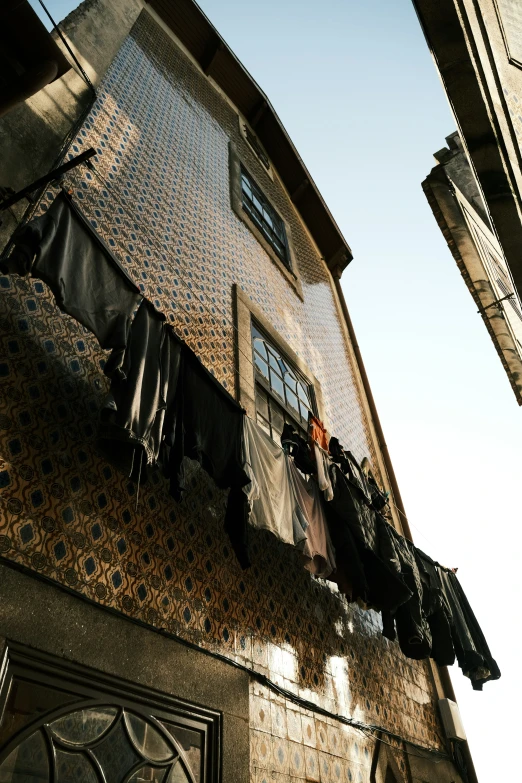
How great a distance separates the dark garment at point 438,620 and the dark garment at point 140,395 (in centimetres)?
362

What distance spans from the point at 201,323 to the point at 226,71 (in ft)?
25.3

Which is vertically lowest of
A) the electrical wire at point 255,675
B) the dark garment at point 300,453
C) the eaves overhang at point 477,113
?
the electrical wire at point 255,675

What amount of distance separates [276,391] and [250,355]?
615 mm

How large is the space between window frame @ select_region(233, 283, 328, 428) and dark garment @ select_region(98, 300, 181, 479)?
72.0 inches

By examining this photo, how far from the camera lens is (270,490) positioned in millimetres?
3879

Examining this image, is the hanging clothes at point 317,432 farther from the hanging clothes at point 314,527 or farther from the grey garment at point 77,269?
the grey garment at point 77,269

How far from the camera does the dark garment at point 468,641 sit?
5.60m

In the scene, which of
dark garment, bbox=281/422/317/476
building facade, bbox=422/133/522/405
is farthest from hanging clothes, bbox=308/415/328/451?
building facade, bbox=422/133/522/405

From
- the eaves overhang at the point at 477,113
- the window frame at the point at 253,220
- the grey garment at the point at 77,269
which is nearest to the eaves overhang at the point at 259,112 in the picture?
the window frame at the point at 253,220

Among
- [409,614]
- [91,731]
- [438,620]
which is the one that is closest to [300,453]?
[409,614]

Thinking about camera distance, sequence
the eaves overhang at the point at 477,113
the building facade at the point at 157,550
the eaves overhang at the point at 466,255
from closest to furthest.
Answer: the building facade at the point at 157,550
the eaves overhang at the point at 477,113
the eaves overhang at the point at 466,255

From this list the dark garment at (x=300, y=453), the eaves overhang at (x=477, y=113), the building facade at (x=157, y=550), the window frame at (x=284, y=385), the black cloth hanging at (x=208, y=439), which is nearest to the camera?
the building facade at (x=157, y=550)

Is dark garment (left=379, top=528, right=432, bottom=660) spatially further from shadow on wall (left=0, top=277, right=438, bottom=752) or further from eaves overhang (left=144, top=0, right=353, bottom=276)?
eaves overhang (left=144, top=0, right=353, bottom=276)

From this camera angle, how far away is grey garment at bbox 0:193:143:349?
2850 millimetres
